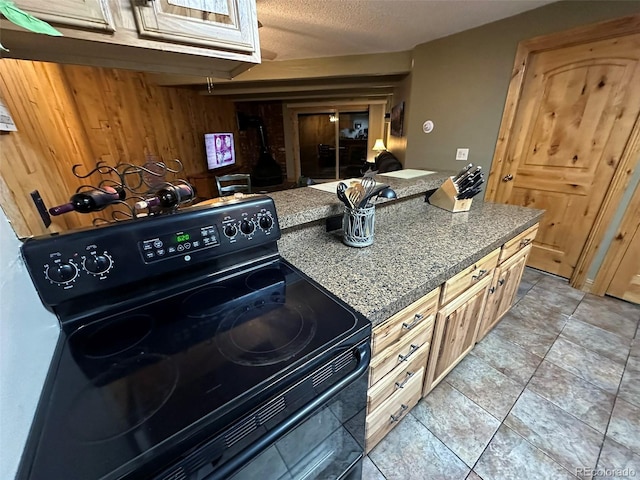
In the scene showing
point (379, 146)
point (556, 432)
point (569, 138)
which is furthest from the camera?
point (379, 146)

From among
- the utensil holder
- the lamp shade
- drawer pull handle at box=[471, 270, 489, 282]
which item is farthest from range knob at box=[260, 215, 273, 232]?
the lamp shade

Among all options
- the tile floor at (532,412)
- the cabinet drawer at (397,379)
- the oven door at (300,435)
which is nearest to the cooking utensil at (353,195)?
the oven door at (300,435)

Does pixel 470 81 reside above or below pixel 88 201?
above

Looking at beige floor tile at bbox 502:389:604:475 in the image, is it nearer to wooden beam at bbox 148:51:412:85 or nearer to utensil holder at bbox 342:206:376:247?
utensil holder at bbox 342:206:376:247

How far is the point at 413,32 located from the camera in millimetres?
2473

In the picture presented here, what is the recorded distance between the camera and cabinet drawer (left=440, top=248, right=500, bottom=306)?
1052mm

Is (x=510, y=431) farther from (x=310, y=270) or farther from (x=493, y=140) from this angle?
(x=493, y=140)

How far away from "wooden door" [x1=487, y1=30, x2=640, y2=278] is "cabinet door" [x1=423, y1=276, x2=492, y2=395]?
1652 millimetres

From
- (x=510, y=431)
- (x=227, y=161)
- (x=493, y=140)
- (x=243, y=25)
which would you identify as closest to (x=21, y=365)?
(x=243, y=25)

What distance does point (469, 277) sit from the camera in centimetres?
115

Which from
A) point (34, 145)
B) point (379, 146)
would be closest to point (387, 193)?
point (34, 145)

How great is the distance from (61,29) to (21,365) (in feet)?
2.52

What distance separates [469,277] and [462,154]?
2.06 meters

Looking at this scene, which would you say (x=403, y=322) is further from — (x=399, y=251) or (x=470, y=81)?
(x=470, y=81)
